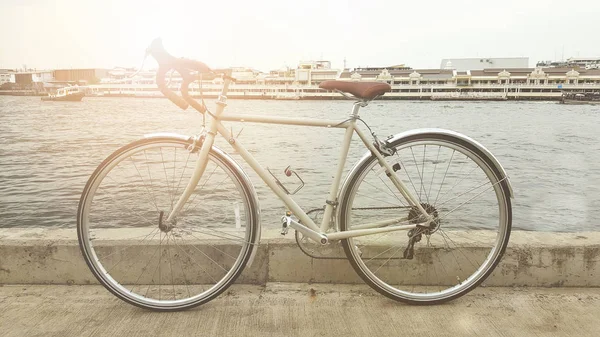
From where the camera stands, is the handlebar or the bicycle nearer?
the handlebar

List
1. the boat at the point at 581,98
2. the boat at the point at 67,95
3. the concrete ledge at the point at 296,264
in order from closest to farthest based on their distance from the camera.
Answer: the concrete ledge at the point at 296,264 < the boat at the point at 581,98 < the boat at the point at 67,95

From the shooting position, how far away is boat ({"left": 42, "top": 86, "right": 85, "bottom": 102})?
3435 inches

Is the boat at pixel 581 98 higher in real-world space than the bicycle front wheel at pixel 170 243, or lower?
higher

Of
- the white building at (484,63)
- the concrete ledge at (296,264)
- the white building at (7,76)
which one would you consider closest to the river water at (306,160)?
the concrete ledge at (296,264)

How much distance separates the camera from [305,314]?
7.62 feet

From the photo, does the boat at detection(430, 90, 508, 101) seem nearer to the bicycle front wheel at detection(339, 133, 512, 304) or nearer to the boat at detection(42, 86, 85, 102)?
the boat at detection(42, 86, 85, 102)

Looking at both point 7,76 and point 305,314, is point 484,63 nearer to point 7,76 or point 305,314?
point 7,76

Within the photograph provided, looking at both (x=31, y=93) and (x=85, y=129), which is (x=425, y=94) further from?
(x=31, y=93)

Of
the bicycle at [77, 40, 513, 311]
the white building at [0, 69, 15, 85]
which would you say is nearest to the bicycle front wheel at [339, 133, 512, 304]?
the bicycle at [77, 40, 513, 311]

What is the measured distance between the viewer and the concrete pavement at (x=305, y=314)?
2162mm

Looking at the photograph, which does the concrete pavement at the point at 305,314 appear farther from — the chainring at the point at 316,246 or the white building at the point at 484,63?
the white building at the point at 484,63

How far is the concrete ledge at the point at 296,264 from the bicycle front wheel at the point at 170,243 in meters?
0.05

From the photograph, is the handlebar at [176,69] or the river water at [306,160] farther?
the river water at [306,160]

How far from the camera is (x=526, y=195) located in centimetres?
2130
